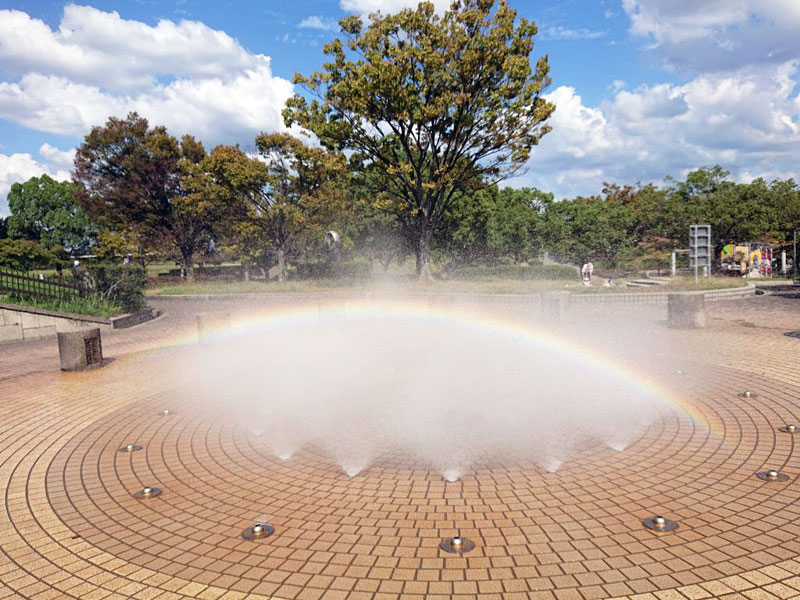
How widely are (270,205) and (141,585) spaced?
32.5m

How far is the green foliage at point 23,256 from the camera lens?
1690 inches

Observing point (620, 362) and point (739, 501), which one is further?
point (620, 362)

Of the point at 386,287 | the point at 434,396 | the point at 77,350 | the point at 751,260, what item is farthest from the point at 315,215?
the point at 751,260

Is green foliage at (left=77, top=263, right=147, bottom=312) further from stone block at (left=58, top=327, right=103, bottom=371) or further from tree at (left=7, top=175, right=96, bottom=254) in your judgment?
tree at (left=7, top=175, right=96, bottom=254)

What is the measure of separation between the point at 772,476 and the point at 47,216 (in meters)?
73.6

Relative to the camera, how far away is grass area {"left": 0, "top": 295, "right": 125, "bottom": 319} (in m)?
15.9

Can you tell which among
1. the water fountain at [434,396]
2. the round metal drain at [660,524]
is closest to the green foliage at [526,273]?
the water fountain at [434,396]

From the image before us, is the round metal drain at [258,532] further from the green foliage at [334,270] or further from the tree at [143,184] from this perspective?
the tree at [143,184]

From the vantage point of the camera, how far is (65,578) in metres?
3.59

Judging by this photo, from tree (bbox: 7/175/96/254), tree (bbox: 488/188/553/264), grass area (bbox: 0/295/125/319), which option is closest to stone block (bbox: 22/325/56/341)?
grass area (bbox: 0/295/125/319)

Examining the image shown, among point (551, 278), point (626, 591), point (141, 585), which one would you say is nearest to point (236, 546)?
point (141, 585)

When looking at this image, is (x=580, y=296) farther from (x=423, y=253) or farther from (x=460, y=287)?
(x=423, y=253)

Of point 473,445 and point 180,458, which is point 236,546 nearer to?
point 180,458

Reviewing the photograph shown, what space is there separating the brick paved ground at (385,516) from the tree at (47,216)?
64.2 metres
